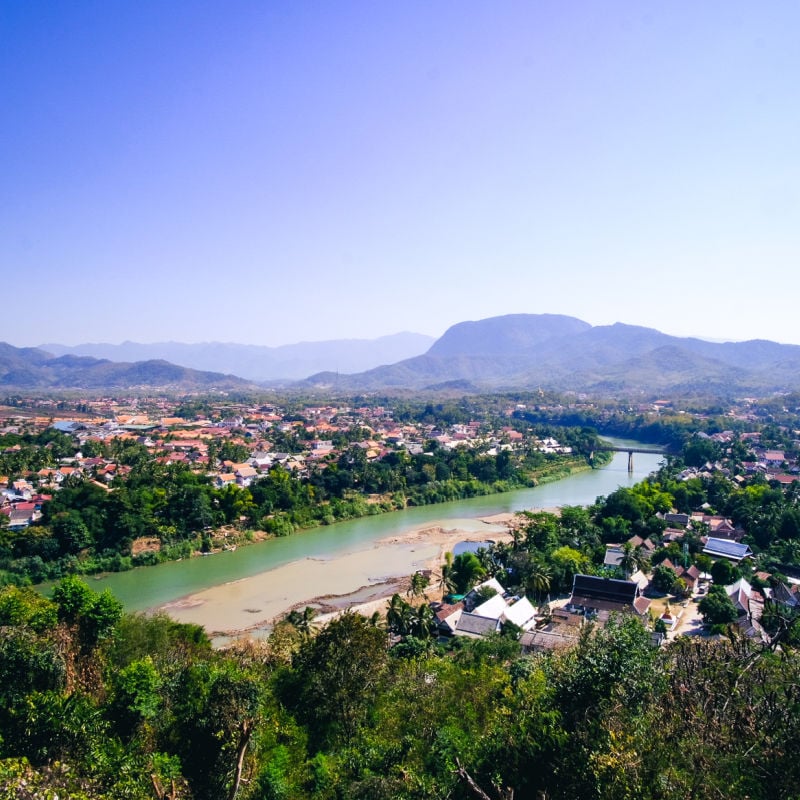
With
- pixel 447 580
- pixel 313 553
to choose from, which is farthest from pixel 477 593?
pixel 313 553

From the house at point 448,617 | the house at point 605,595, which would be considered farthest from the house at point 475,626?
the house at point 605,595

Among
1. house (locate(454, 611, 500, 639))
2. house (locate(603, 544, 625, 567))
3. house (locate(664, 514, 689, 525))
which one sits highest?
house (locate(454, 611, 500, 639))

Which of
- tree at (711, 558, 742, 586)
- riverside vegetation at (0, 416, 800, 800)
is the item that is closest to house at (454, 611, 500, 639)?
riverside vegetation at (0, 416, 800, 800)

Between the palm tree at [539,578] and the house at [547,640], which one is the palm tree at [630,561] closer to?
the palm tree at [539,578]

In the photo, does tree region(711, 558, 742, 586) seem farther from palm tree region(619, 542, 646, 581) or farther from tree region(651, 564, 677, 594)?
palm tree region(619, 542, 646, 581)

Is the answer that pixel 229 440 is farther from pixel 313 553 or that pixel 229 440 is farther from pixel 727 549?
pixel 727 549
